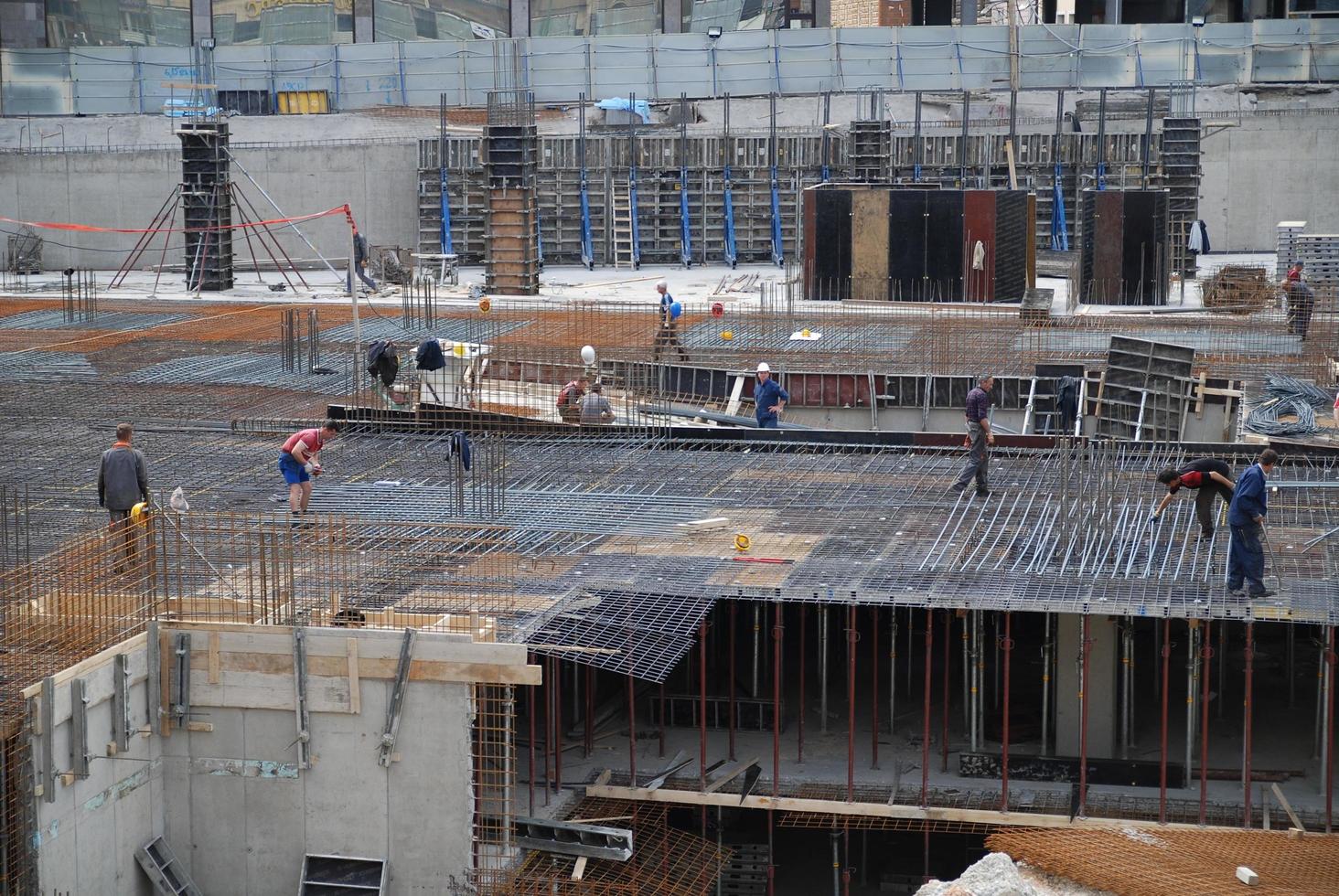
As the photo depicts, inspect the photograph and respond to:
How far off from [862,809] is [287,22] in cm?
4725

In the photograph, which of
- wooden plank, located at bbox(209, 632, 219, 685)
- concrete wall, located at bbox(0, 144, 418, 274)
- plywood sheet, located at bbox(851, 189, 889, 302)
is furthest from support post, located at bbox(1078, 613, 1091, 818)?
concrete wall, located at bbox(0, 144, 418, 274)

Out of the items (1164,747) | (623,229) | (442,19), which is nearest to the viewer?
(1164,747)

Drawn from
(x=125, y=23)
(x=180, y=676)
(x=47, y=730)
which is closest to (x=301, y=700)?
(x=180, y=676)

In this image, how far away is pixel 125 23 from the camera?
5841 centimetres

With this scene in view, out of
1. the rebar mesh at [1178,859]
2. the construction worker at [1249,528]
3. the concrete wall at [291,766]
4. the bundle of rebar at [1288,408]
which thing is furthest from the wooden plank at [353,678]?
the bundle of rebar at [1288,408]

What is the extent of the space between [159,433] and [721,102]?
95.5 feet

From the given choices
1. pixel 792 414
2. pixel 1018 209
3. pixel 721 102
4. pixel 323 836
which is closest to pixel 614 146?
pixel 721 102

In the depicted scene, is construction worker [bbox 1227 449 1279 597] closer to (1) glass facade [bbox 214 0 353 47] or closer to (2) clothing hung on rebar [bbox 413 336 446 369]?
(2) clothing hung on rebar [bbox 413 336 446 369]

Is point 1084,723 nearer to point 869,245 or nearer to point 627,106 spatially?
point 869,245

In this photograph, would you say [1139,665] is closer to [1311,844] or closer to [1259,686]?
[1259,686]

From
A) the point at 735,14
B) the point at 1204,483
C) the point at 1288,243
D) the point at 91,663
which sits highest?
the point at 735,14

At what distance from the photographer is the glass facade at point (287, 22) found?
5919 cm

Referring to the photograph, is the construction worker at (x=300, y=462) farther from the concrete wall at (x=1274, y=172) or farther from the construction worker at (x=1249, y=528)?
the concrete wall at (x=1274, y=172)

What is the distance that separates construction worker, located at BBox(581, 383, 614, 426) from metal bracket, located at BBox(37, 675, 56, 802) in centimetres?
1203
